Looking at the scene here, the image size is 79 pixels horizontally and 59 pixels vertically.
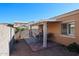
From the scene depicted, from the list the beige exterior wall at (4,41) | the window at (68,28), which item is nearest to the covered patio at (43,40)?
the window at (68,28)

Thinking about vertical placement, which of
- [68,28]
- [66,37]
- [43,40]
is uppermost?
[68,28]

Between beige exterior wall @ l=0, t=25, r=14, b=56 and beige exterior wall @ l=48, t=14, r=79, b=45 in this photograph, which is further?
beige exterior wall @ l=48, t=14, r=79, b=45

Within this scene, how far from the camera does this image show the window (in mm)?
11230

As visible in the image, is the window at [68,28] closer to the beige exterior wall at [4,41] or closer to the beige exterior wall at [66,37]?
the beige exterior wall at [66,37]

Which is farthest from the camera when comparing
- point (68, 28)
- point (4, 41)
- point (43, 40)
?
point (68, 28)

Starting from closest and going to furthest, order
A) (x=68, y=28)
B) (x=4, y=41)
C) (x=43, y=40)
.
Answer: (x=4, y=41)
(x=43, y=40)
(x=68, y=28)

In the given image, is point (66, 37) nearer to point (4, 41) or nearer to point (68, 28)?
point (68, 28)

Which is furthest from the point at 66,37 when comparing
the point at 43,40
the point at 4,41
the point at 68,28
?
the point at 4,41

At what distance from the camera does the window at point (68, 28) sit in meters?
11.2

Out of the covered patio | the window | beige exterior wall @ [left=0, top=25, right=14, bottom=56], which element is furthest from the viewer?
the covered patio

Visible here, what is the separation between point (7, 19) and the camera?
112ft

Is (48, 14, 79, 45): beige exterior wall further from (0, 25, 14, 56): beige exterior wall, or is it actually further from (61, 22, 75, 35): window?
(0, 25, 14, 56): beige exterior wall

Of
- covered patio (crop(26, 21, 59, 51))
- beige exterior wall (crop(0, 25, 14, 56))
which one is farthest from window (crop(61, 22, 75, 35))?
beige exterior wall (crop(0, 25, 14, 56))

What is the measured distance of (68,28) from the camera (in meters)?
12.1
